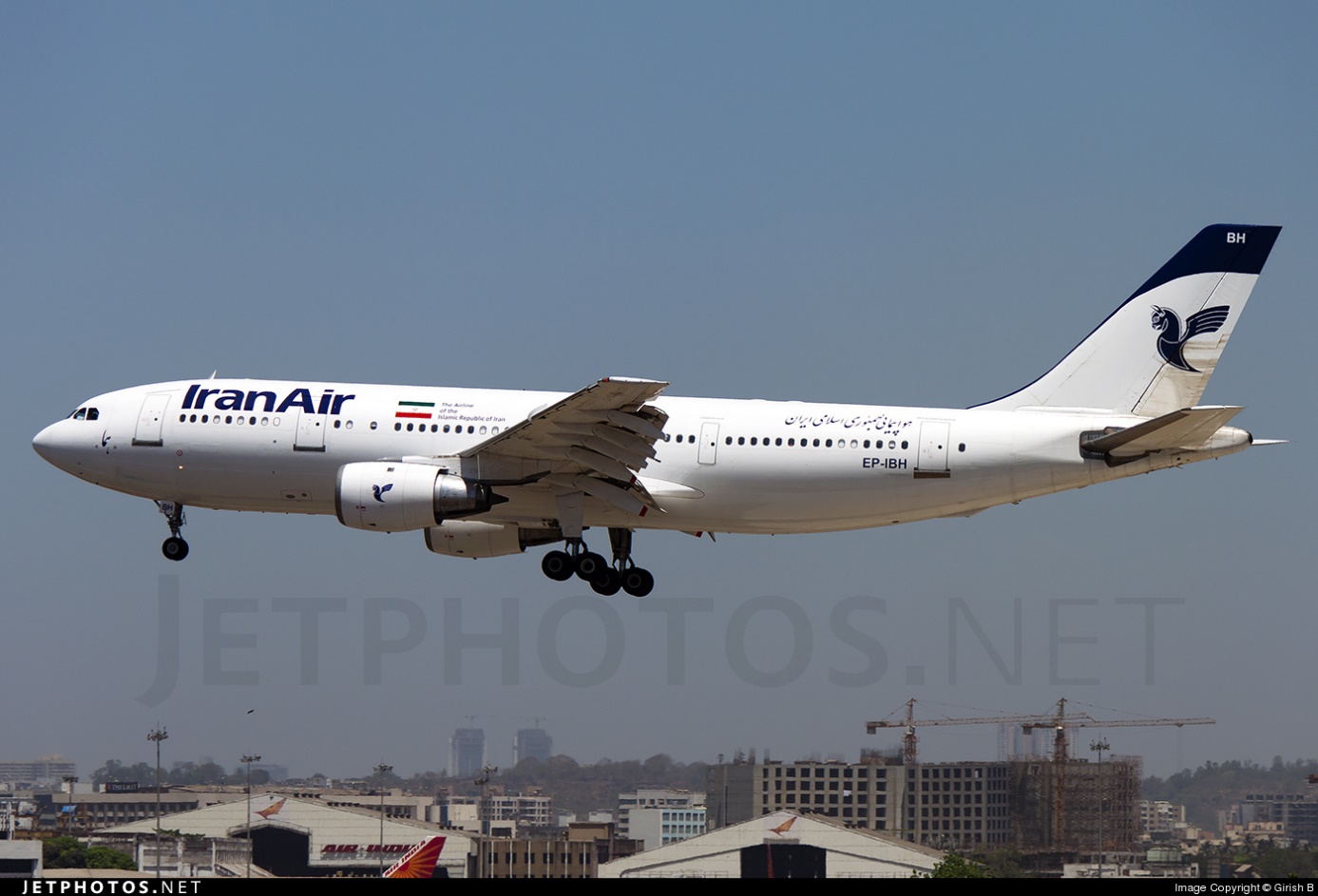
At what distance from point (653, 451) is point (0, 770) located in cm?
3933

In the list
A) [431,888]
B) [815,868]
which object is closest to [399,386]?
[815,868]

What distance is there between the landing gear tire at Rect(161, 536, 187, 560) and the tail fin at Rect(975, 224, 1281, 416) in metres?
20.0

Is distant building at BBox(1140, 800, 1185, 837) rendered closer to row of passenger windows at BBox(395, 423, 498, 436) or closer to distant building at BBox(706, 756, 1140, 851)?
distant building at BBox(706, 756, 1140, 851)

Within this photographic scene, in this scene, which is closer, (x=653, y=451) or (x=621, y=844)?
(x=653, y=451)

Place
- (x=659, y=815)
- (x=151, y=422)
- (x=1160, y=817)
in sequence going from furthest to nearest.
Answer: (x=659, y=815) < (x=1160, y=817) < (x=151, y=422)

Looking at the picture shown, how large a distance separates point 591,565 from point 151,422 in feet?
35.8

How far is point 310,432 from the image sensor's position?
1385 inches

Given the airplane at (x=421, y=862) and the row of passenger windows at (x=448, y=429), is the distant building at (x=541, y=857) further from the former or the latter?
the row of passenger windows at (x=448, y=429)

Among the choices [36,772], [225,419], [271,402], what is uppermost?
[271,402]

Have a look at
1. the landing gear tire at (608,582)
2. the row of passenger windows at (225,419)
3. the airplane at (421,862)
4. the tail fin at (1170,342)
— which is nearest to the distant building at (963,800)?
the airplane at (421,862)

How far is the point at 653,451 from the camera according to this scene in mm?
34719

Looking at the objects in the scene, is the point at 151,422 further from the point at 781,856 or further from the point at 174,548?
the point at 781,856

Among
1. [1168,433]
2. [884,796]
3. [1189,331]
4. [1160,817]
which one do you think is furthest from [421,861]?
[1160,817]

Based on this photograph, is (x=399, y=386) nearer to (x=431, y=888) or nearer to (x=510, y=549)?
(x=510, y=549)
